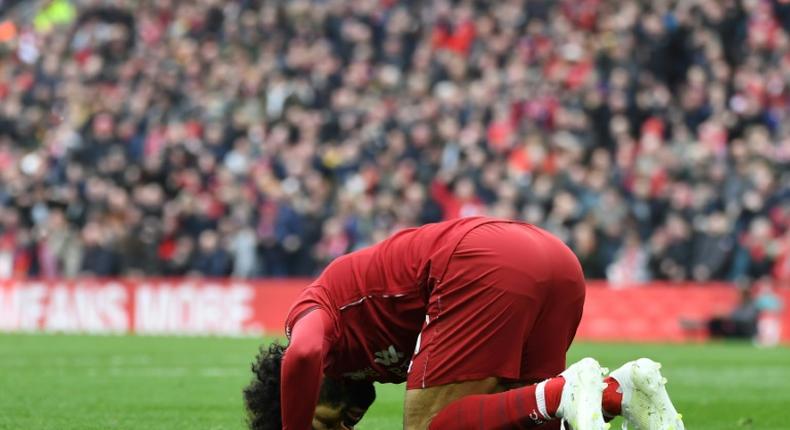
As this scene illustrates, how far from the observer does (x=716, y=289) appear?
21750 millimetres

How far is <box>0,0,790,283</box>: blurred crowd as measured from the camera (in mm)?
22594

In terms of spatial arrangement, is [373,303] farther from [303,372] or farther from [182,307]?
[182,307]

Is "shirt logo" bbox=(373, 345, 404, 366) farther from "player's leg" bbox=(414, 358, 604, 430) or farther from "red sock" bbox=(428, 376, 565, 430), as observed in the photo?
"red sock" bbox=(428, 376, 565, 430)

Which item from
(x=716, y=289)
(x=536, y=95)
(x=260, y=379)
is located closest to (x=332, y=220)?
(x=536, y=95)

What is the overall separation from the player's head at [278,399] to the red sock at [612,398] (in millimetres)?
1197

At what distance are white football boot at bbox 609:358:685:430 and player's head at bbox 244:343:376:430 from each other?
4.42 feet

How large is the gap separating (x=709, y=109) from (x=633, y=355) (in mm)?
7857

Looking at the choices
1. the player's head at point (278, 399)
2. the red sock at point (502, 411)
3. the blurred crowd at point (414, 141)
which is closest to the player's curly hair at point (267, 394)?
the player's head at point (278, 399)

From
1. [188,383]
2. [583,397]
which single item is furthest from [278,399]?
[188,383]

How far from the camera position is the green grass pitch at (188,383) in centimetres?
954

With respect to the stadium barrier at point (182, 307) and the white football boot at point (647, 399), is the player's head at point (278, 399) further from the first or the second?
the stadium barrier at point (182, 307)

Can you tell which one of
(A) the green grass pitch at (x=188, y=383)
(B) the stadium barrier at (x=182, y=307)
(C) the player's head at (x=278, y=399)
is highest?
(C) the player's head at (x=278, y=399)

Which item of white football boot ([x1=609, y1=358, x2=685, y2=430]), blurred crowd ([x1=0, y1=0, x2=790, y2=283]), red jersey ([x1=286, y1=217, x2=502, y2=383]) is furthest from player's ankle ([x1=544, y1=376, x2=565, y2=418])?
blurred crowd ([x1=0, y1=0, x2=790, y2=283])

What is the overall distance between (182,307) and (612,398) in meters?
18.0
